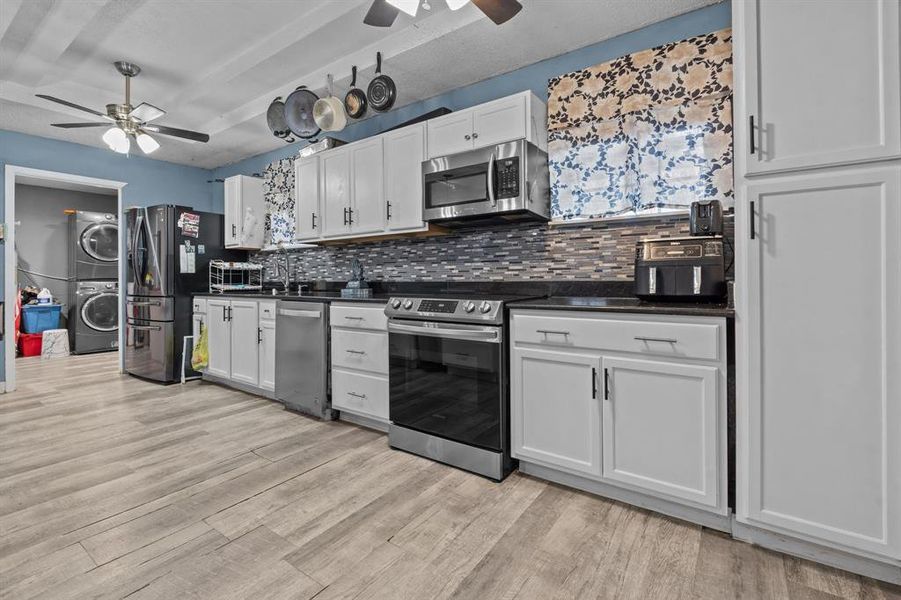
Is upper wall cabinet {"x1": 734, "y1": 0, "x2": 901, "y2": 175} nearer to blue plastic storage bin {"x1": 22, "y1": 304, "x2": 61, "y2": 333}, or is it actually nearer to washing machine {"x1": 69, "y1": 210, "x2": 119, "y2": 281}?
washing machine {"x1": 69, "y1": 210, "x2": 119, "y2": 281}

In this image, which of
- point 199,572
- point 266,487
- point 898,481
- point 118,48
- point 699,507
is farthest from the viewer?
point 118,48

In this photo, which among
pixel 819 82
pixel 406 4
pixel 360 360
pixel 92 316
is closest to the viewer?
pixel 819 82

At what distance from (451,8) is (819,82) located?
1.43 meters

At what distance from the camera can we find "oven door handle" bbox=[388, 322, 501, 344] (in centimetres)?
223

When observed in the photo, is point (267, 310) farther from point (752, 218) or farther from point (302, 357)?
point (752, 218)

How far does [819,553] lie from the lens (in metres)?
1.56

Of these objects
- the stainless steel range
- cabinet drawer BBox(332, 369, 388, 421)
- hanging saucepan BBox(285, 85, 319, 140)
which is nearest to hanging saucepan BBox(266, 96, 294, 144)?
hanging saucepan BBox(285, 85, 319, 140)

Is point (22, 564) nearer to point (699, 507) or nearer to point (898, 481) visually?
point (699, 507)

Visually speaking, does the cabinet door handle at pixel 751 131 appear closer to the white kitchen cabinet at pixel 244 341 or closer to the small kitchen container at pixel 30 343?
the white kitchen cabinet at pixel 244 341

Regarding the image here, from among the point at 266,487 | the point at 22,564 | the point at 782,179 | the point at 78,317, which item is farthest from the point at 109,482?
the point at 78,317

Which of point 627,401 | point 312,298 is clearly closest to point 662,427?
point 627,401

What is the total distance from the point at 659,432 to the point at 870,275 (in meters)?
0.91

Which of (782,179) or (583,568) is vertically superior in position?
(782,179)

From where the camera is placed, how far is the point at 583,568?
1.54m
